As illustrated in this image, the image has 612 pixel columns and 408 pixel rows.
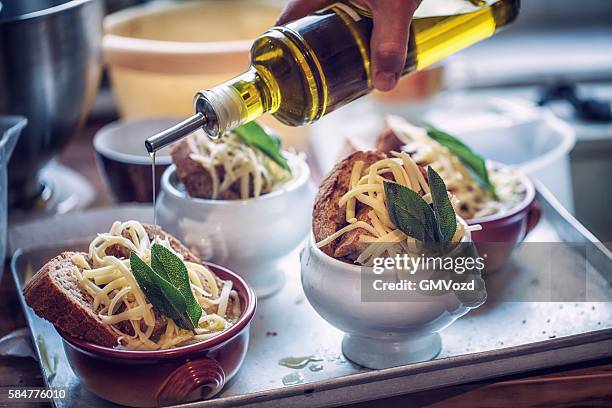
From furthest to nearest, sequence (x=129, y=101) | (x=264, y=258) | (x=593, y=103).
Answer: (x=593, y=103), (x=129, y=101), (x=264, y=258)

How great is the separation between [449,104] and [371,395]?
3.02 ft

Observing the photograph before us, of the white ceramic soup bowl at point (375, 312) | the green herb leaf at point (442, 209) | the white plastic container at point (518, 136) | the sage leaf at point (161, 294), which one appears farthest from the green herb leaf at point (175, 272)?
the white plastic container at point (518, 136)

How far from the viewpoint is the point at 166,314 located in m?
0.81

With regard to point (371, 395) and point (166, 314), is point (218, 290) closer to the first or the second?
point (166, 314)

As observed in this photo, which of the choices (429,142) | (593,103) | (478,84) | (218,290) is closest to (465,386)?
(218,290)

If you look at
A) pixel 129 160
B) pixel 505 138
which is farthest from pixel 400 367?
pixel 505 138

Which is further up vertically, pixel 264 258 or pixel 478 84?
pixel 264 258

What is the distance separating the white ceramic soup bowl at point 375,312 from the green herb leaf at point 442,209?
0.02 metres

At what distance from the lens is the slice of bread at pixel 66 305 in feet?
2.59

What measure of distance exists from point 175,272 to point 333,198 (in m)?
0.17

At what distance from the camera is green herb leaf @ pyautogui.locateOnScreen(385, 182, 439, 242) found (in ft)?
2.67

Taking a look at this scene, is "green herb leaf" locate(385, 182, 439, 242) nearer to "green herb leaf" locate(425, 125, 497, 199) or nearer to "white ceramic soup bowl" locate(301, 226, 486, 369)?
"white ceramic soup bowl" locate(301, 226, 486, 369)

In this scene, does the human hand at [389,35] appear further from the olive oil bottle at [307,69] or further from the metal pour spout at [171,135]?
the metal pour spout at [171,135]

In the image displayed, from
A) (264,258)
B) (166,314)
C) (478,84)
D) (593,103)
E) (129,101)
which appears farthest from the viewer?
(478,84)
